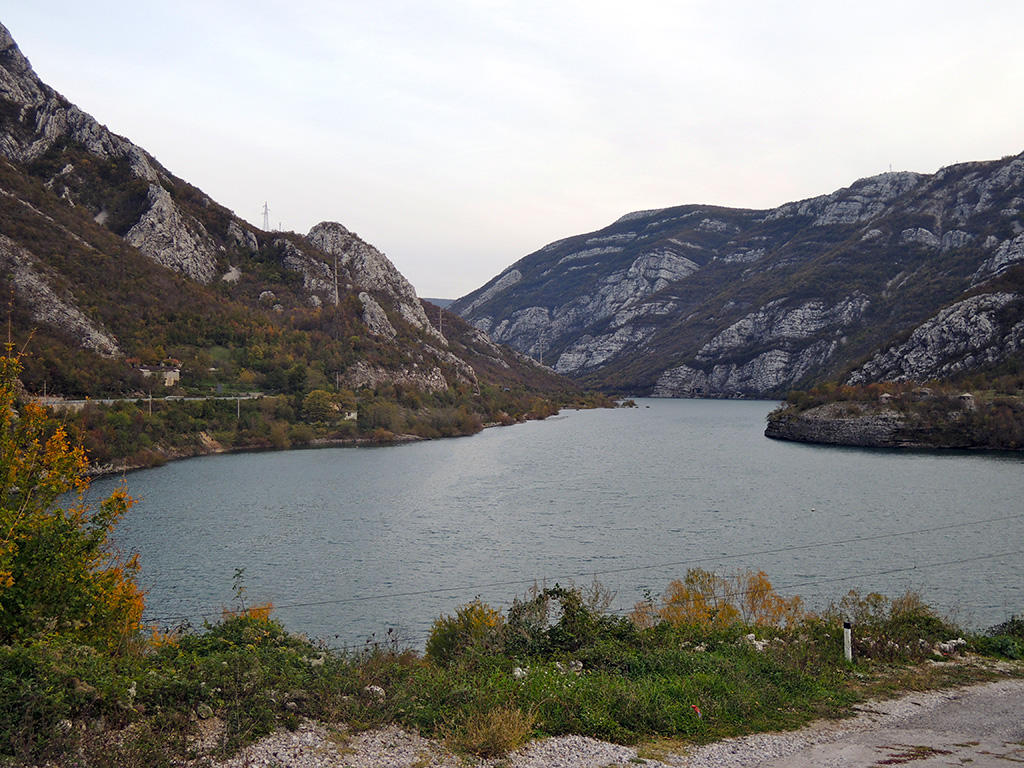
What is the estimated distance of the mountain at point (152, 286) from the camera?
3282 inches

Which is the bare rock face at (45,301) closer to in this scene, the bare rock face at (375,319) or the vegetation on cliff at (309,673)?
the bare rock face at (375,319)

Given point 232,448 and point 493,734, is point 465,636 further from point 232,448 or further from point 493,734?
point 232,448

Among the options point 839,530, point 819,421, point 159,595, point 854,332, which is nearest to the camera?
point 159,595

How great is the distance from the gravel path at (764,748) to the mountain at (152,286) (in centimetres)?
7686

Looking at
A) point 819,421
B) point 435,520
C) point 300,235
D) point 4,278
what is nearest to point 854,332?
point 819,421

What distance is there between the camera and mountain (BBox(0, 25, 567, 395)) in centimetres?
8338

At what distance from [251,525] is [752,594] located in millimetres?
33490

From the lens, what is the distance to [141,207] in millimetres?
118938

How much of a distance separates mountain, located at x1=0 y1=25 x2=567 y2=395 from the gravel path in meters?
76.9

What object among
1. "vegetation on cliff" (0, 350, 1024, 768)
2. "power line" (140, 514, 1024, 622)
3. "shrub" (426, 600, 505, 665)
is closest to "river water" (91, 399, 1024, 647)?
"power line" (140, 514, 1024, 622)

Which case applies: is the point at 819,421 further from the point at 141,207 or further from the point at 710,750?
the point at 141,207

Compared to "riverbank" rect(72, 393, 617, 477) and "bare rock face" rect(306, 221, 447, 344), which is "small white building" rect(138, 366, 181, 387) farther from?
"bare rock face" rect(306, 221, 447, 344)

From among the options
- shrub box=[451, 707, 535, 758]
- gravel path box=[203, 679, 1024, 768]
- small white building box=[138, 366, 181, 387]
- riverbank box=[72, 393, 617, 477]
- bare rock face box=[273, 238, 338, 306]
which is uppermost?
bare rock face box=[273, 238, 338, 306]

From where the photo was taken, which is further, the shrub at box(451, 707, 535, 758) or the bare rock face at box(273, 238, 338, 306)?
the bare rock face at box(273, 238, 338, 306)
